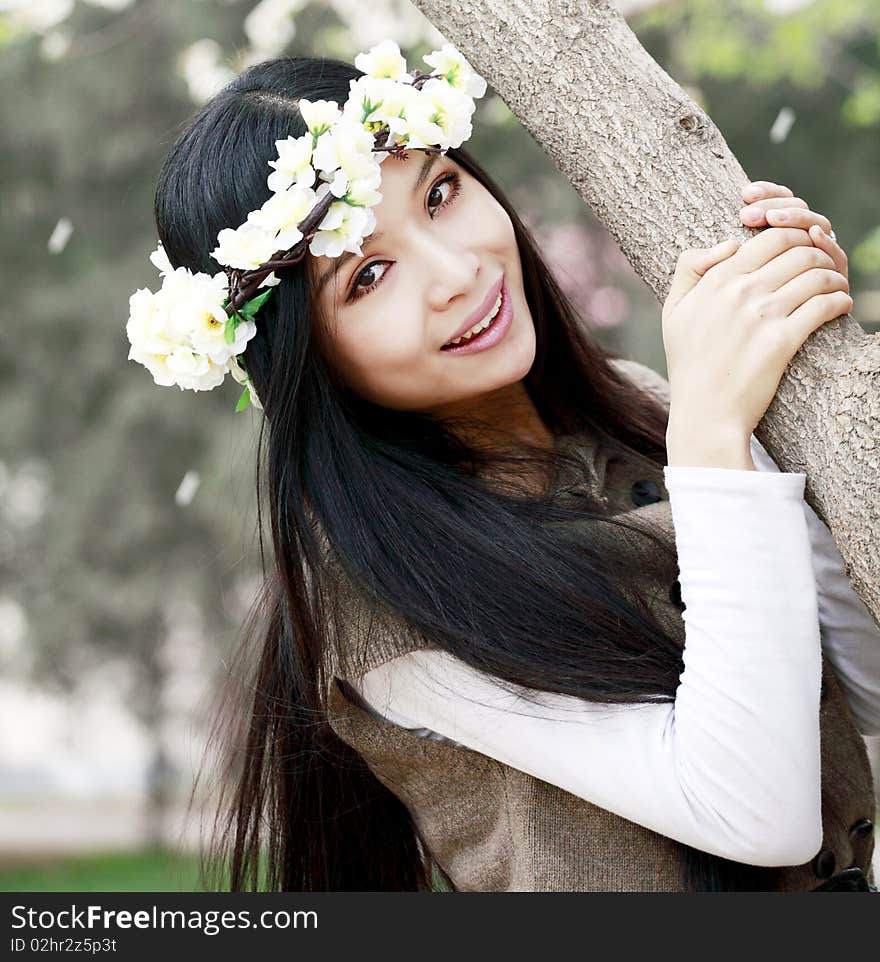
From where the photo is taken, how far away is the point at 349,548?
6.02 feet

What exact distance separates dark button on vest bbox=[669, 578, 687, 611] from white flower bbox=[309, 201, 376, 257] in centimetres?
73

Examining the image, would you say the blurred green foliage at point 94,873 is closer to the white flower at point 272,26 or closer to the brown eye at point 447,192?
the white flower at point 272,26

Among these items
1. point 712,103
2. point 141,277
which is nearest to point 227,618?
point 141,277

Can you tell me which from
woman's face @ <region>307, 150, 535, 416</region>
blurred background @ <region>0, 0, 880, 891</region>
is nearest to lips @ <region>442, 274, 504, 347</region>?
woman's face @ <region>307, 150, 535, 416</region>

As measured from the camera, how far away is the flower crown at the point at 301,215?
70.7 inches

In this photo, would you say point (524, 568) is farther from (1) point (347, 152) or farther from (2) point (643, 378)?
(2) point (643, 378)

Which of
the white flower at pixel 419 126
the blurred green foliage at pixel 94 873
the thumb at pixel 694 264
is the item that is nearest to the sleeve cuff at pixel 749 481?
the thumb at pixel 694 264

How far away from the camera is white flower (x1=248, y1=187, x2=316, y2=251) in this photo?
1792mm

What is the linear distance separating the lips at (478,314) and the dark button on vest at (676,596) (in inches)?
20.8

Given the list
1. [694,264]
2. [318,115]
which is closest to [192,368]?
[318,115]

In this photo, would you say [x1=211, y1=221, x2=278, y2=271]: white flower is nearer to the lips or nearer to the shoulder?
the lips

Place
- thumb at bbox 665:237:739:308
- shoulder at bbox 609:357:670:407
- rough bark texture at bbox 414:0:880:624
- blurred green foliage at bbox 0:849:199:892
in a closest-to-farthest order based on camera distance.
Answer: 1. rough bark texture at bbox 414:0:880:624
2. thumb at bbox 665:237:739:308
3. shoulder at bbox 609:357:670:407
4. blurred green foliage at bbox 0:849:199:892

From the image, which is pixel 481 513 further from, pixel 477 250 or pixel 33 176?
pixel 33 176

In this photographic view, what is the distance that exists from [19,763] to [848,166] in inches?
372
